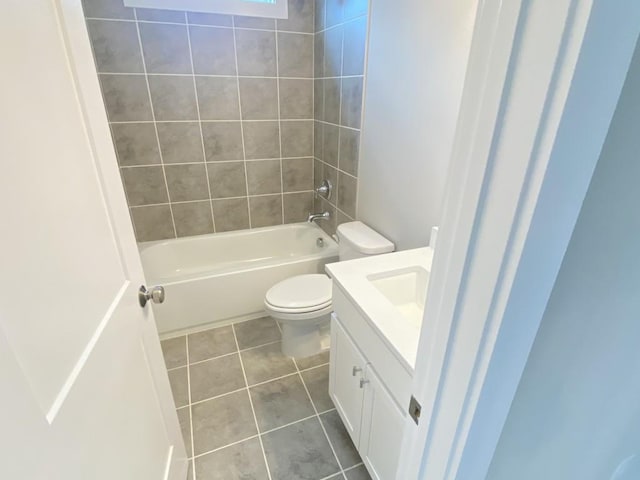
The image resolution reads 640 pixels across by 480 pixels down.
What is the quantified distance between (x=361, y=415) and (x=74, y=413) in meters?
0.95

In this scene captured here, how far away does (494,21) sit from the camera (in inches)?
15.0

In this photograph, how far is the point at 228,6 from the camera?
218cm

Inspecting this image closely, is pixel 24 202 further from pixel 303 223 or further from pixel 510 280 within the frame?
pixel 303 223

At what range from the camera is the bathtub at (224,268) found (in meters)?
2.14

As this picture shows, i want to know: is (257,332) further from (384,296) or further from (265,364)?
(384,296)

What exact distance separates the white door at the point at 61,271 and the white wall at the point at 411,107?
118 centimetres

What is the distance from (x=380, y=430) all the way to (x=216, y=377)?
108cm

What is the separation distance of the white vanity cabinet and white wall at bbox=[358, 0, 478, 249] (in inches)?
23.9

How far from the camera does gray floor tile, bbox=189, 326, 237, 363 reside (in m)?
2.04

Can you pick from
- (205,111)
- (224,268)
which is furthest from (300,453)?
(205,111)

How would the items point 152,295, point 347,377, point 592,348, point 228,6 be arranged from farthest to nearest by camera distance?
point 228,6 < point 347,377 < point 152,295 < point 592,348

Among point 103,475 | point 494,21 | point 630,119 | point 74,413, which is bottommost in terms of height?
point 103,475

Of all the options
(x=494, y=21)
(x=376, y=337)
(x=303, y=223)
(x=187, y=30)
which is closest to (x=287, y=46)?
(x=187, y=30)

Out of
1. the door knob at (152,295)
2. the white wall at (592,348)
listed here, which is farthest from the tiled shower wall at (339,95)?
the white wall at (592,348)
